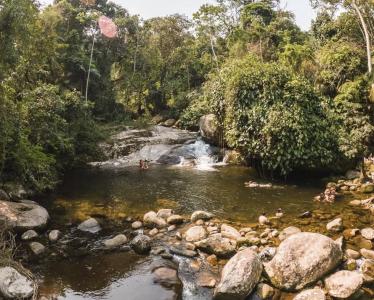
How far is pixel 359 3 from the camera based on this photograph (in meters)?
22.0

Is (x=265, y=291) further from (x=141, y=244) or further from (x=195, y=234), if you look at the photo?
(x=141, y=244)

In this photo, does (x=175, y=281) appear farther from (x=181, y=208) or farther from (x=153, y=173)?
(x=153, y=173)

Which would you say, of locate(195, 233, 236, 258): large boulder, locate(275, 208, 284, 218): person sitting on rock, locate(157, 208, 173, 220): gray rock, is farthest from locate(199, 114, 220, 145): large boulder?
locate(195, 233, 236, 258): large boulder

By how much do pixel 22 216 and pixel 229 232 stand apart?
653cm

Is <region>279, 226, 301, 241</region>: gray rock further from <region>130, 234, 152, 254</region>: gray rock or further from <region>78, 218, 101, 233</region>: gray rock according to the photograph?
<region>78, 218, 101, 233</region>: gray rock

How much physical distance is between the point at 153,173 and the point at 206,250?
10591mm

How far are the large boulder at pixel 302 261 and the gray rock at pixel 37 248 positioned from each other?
603 centimetres

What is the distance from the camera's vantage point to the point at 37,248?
1005 centimetres

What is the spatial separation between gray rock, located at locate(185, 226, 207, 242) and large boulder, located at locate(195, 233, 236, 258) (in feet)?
1.46

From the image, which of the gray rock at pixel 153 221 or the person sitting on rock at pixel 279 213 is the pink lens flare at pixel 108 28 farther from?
the person sitting on rock at pixel 279 213

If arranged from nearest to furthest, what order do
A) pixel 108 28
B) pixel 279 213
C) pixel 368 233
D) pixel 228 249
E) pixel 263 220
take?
1. pixel 228 249
2. pixel 368 233
3. pixel 263 220
4. pixel 279 213
5. pixel 108 28

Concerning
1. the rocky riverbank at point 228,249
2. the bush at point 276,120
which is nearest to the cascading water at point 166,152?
the bush at point 276,120

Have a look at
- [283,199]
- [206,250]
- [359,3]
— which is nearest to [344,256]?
[206,250]

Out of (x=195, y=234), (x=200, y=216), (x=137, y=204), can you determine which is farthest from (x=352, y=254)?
(x=137, y=204)
